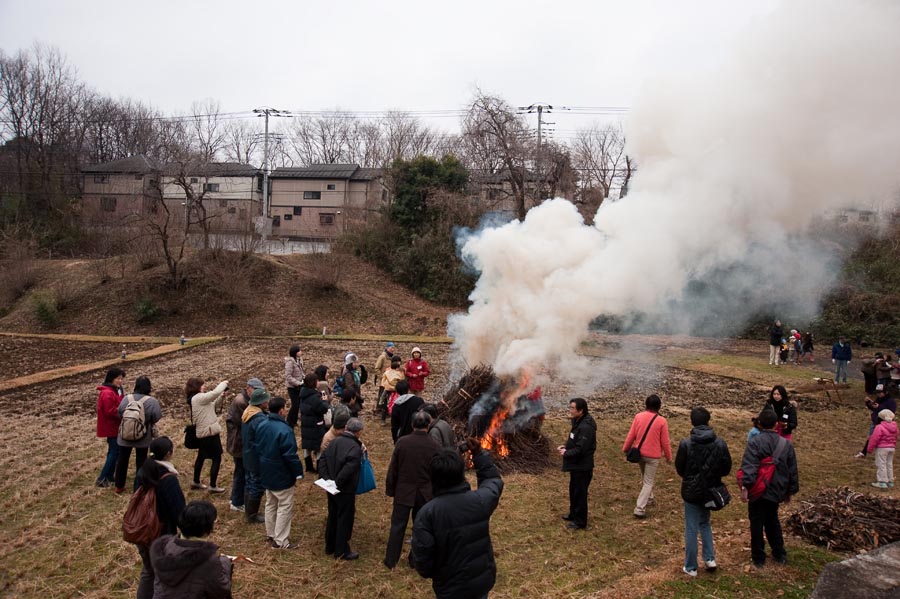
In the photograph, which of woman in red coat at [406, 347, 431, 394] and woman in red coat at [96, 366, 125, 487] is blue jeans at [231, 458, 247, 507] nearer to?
woman in red coat at [96, 366, 125, 487]

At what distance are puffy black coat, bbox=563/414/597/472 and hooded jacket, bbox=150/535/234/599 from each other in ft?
16.1

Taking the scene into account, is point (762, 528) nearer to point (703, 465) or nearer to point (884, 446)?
point (703, 465)

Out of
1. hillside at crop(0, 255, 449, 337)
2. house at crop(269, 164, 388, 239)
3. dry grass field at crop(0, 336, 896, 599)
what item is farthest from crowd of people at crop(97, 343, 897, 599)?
house at crop(269, 164, 388, 239)

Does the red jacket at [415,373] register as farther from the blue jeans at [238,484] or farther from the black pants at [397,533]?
the black pants at [397,533]

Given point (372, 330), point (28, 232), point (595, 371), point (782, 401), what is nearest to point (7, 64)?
point (28, 232)

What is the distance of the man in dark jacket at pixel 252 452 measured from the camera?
730 centimetres

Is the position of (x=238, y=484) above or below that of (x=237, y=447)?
below

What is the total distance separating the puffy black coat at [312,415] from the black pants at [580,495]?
3.88 meters

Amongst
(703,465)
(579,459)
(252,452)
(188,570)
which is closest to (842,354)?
(579,459)

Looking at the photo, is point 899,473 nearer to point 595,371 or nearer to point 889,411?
point 889,411

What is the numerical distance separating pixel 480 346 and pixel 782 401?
569 cm

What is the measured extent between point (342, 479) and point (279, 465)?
877mm

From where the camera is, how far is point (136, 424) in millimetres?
8281

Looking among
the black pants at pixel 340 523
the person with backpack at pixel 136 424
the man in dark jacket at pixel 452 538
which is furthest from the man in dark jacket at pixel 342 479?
the person with backpack at pixel 136 424
